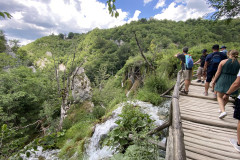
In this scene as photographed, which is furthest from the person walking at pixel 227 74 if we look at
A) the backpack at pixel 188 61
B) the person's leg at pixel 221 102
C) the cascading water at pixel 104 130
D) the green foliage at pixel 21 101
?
the green foliage at pixel 21 101

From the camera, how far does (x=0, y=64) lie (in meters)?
15.8

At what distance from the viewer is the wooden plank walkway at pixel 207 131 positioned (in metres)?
2.04

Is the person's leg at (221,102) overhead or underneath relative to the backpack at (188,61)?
underneath

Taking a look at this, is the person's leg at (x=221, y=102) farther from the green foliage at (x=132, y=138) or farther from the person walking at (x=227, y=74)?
the green foliage at (x=132, y=138)

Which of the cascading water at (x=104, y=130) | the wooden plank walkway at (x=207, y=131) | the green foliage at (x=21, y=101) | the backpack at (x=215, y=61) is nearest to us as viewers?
the wooden plank walkway at (x=207, y=131)

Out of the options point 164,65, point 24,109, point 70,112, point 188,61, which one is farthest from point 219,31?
point 24,109

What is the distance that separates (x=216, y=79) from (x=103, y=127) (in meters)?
4.46

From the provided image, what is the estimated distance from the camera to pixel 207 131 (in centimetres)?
267

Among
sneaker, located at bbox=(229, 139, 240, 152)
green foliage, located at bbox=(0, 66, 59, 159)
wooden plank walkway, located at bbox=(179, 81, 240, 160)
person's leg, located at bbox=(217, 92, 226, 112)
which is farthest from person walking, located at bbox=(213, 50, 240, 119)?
green foliage, located at bbox=(0, 66, 59, 159)

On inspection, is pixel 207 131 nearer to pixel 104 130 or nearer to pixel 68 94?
pixel 104 130

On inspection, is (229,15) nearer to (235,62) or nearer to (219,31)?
(235,62)

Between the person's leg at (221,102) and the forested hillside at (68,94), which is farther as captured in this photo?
the forested hillside at (68,94)

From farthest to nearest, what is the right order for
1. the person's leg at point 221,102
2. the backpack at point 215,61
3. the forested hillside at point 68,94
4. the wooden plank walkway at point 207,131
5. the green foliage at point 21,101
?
the green foliage at point 21,101 < the forested hillside at point 68,94 < the backpack at point 215,61 < the person's leg at point 221,102 < the wooden plank walkway at point 207,131

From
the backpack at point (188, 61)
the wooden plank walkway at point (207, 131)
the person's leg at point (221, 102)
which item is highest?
the backpack at point (188, 61)
